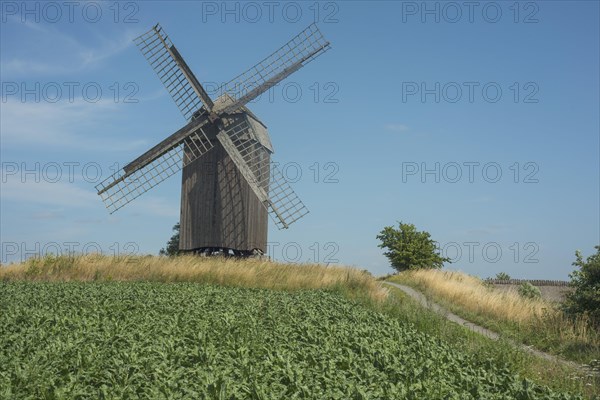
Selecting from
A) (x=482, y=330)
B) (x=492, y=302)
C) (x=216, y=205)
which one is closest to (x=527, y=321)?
(x=482, y=330)

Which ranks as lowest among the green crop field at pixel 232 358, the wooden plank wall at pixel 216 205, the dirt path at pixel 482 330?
the dirt path at pixel 482 330

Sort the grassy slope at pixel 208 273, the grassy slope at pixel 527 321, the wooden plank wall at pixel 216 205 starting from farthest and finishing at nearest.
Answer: the wooden plank wall at pixel 216 205
the grassy slope at pixel 208 273
the grassy slope at pixel 527 321

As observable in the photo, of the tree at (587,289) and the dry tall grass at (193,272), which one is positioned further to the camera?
the dry tall grass at (193,272)

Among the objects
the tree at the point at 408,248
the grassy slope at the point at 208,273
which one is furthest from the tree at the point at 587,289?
the tree at the point at 408,248

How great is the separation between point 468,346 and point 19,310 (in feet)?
32.2

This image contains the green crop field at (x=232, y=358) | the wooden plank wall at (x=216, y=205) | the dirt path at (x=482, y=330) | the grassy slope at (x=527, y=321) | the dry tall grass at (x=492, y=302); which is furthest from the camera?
the wooden plank wall at (x=216, y=205)

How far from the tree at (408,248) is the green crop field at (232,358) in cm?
3141

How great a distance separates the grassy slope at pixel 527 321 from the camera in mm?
14593

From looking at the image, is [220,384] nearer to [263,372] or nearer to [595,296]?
[263,372]

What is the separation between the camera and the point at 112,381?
7.45 m

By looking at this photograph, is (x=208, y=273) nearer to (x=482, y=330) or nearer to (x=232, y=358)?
(x=482, y=330)

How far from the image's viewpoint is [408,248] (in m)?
43.9

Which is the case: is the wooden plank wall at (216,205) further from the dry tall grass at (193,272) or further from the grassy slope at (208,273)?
the grassy slope at (208,273)

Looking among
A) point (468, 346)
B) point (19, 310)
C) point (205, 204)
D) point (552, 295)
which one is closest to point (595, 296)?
point (468, 346)
